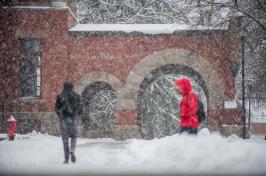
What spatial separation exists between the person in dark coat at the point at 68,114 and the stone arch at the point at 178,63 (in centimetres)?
677

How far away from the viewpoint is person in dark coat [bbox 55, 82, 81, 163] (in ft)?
32.0

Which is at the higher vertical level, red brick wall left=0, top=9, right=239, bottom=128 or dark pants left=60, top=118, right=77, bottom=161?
red brick wall left=0, top=9, right=239, bottom=128

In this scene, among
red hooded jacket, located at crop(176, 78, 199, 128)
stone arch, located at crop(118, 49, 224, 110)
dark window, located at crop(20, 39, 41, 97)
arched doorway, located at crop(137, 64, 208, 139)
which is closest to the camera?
red hooded jacket, located at crop(176, 78, 199, 128)

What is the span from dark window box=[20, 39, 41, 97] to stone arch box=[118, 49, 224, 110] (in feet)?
11.6

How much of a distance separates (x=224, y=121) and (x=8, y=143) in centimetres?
782

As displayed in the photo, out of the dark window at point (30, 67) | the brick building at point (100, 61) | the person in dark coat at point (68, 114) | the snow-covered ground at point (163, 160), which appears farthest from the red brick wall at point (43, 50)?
the person in dark coat at point (68, 114)

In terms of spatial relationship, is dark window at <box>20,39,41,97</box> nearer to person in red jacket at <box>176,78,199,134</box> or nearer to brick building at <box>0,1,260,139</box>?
brick building at <box>0,1,260,139</box>

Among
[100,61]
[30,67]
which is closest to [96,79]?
[100,61]

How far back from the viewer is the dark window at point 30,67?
17344mm

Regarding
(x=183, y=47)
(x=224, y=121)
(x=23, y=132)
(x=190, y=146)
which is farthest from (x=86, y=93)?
(x=190, y=146)

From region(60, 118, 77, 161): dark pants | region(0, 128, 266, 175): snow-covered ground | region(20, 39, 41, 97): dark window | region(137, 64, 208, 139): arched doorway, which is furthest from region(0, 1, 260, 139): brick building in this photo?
region(60, 118, 77, 161): dark pants

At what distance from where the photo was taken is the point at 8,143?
43.5 feet

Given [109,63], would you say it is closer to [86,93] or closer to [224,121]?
[86,93]

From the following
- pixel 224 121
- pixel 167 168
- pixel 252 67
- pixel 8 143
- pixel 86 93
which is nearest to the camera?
pixel 167 168
